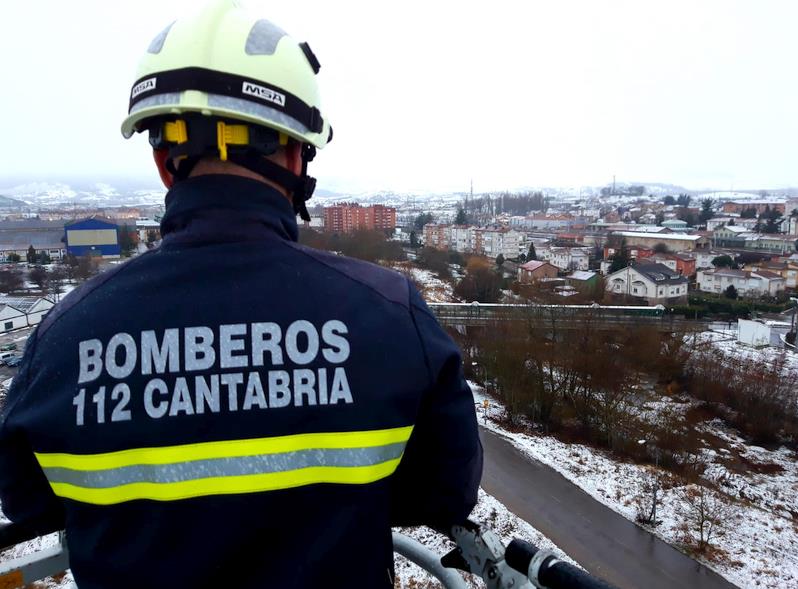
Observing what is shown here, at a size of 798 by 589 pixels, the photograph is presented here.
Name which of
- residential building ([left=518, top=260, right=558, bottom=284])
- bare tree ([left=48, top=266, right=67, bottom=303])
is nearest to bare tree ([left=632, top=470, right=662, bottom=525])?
residential building ([left=518, top=260, right=558, bottom=284])

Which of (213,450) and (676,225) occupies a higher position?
(213,450)

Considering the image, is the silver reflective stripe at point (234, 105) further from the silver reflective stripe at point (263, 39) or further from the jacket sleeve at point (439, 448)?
the jacket sleeve at point (439, 448)

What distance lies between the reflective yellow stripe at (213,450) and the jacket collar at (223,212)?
254 mm

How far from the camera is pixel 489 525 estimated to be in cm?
681

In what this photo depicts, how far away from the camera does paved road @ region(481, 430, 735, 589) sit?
714cm

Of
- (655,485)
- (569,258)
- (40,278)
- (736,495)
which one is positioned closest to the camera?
(655,485)

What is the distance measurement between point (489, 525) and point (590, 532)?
2114 millimetres

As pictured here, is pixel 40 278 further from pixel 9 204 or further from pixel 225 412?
pixel 9 204

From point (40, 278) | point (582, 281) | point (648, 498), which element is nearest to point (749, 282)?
point (582, 281)

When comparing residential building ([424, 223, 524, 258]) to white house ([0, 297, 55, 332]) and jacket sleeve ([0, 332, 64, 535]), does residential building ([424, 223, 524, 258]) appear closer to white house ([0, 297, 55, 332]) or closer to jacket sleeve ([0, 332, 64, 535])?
white house ([0, 297, 55, 332])

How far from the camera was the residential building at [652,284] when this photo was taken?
20.5 m

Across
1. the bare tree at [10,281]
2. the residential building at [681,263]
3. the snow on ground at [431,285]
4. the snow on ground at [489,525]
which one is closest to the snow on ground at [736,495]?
the snow on ground at [489,525]

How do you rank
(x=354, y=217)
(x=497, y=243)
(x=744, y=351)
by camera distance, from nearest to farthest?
(x=744, y=351) < (x=497, y=243) < (x=354, y=217)

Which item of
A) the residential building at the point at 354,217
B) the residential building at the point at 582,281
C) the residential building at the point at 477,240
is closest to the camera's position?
the residential building at the point at 582,281
